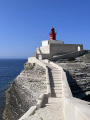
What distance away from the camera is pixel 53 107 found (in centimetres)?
765

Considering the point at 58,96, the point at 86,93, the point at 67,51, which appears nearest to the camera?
the point at 58,96

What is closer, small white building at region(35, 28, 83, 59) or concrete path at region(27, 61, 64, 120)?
concrete path at region(27, 61, 64, 120)

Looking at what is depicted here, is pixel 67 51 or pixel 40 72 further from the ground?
pixel 67 51

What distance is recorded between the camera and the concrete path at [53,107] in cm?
653

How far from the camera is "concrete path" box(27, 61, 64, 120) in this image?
6532 mm

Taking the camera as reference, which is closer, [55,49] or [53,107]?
[53,107]

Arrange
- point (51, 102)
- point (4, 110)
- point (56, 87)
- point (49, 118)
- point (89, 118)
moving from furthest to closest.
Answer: point (4, 110) < point (56, 87) < point (51, 102) < point (49, 118) < point (89, 118)

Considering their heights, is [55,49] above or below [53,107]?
above

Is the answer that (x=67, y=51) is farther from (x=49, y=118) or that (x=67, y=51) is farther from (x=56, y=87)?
(x=49, y=118)

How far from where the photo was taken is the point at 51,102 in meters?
8.33

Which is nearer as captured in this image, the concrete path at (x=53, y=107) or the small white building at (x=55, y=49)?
the concrete path at (x=53, y=107)

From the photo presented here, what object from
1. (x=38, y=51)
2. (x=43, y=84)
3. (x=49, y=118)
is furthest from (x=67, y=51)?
(x=49, y=118)

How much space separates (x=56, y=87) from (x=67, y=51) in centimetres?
1774

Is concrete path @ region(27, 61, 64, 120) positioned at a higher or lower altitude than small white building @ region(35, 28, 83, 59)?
lower
